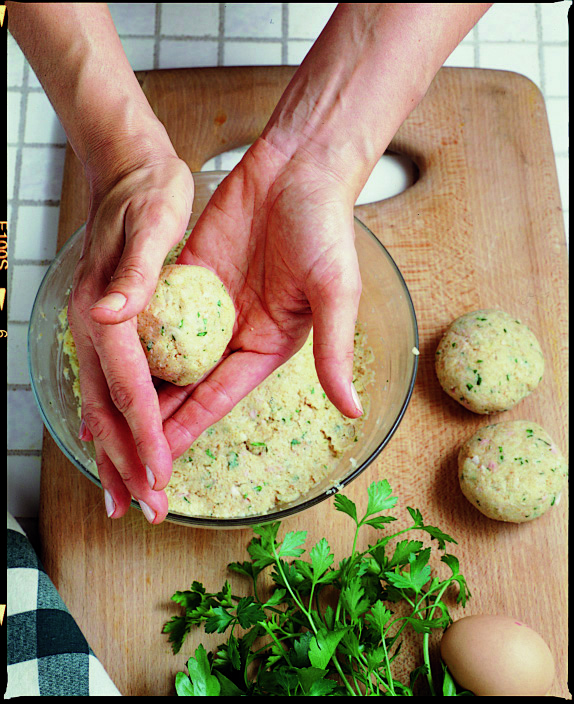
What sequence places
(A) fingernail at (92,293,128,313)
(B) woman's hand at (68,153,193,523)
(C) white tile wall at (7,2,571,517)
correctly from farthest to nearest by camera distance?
(C) white tile wall at (7,2,571,517)
(B) woman's hand at (68,153,193,523)
(A) fingernail at (92,293,128,313)

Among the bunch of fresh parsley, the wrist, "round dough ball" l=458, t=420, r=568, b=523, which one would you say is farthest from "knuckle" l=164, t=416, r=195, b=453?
"round dough ball" l=458, t=420, r=568, b=523

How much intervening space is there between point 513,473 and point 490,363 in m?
0.24

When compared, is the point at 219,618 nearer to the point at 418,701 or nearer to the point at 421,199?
the point at 418,701

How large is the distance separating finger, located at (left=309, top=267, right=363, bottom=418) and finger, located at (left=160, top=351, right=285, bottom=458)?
0.68ft

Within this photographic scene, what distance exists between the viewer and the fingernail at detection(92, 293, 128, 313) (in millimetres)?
988

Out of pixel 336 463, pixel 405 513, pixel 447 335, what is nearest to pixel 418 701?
pixel 405 513

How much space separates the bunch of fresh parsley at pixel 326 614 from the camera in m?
1.32

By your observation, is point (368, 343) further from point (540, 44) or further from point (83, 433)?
point (540, 44)

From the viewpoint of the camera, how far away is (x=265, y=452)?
4.66ft

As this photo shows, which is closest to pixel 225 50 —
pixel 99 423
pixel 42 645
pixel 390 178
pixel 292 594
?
pixel 390 178

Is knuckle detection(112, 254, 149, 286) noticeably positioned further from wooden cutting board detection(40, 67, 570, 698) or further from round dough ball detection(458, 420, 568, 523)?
round dough ball detection(458, 420, 568, 523)

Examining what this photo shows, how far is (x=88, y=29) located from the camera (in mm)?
1371

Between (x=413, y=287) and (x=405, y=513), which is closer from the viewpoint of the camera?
(x=405, y=513)

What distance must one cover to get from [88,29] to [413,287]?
36.5 inches
